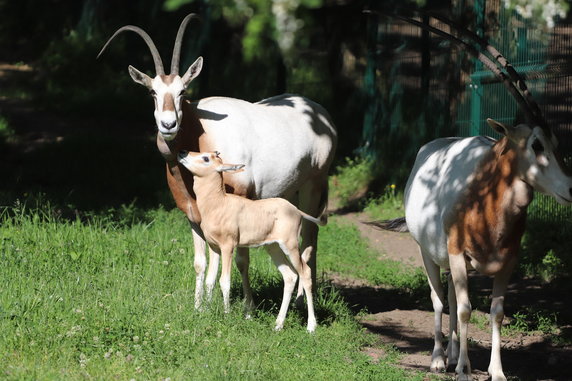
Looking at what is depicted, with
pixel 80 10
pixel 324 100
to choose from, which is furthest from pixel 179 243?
pixel 80 10

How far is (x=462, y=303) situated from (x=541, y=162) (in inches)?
43.1

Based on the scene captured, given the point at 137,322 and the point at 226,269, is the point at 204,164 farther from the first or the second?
the point at 137,322

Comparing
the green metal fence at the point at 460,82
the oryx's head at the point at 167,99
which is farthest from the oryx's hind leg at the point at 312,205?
the green metal fence at the point at 460,82

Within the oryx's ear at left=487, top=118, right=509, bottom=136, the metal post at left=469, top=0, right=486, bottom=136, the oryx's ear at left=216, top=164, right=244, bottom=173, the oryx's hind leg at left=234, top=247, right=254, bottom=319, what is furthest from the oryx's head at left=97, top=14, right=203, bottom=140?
the metal post at left=469, top=0, right=486, bottom=136

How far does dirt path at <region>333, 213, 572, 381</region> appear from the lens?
6.60 meters

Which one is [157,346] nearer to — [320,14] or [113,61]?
[320,14]

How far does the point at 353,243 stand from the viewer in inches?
443

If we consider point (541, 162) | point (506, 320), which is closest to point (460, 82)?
point (506, 320)

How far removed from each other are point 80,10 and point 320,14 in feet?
27.0

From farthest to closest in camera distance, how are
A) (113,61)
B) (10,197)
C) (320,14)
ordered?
(113,61) → (320,14) → (10,197)

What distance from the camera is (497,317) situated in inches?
234

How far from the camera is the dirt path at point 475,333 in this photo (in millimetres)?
6598

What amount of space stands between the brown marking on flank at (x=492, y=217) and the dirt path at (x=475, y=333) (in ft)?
2.98

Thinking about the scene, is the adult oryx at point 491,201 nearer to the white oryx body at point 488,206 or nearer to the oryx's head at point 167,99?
the white oryx body at point 488,206
